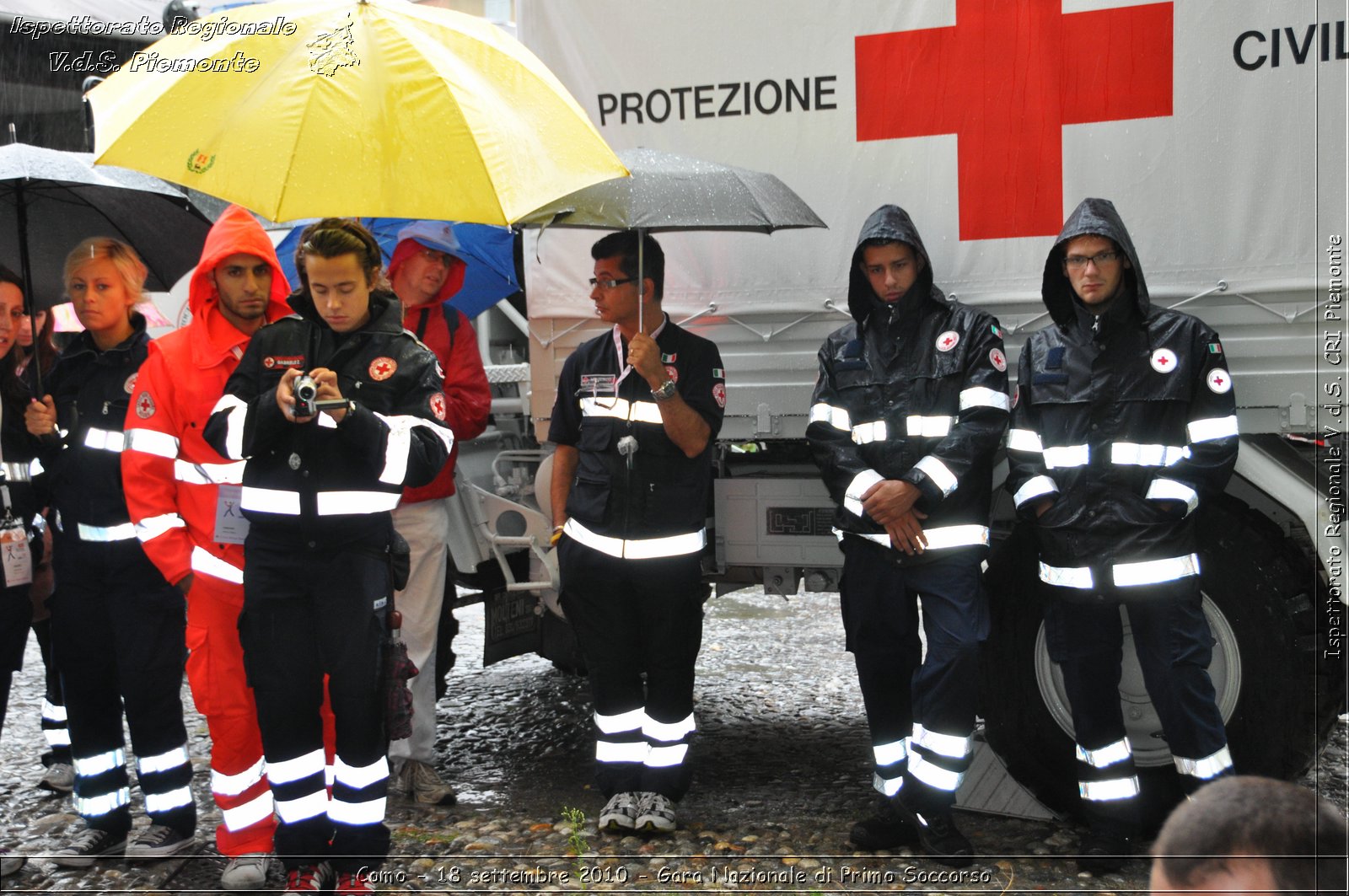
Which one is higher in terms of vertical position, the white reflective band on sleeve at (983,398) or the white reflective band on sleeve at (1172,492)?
the white reflective band on sleeve at (983,398)

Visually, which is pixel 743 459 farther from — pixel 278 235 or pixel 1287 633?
pixel 278 235

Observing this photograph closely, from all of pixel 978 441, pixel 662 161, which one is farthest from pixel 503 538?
pixel 978 441

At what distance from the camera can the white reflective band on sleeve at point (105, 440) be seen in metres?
3.97

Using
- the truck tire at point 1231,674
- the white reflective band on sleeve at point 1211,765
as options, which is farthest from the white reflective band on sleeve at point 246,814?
the white reflective band on sleeve at point 1211,765

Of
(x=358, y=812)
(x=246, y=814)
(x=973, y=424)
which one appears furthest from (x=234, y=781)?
(x=973, y=424)

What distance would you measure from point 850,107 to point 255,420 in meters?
2.25

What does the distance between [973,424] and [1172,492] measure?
603 mm

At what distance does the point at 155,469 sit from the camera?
12.1 ft

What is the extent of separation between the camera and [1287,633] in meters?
3.82

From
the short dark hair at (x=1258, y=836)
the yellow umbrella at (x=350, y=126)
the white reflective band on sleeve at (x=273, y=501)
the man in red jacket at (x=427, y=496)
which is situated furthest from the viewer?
the man in red jacket at (x=427, y=496)

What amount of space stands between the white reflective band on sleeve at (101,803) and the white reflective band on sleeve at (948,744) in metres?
2.63

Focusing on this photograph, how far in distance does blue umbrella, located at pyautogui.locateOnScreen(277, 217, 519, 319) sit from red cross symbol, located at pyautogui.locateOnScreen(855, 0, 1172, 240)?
A: 1513mm

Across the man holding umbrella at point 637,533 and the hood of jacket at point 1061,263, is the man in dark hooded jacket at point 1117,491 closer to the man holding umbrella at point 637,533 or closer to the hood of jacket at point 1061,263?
the hood of jacket at point 1061,263

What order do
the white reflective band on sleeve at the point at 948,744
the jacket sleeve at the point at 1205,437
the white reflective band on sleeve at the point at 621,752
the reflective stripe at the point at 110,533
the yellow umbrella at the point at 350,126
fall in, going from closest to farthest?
A: 1. the yellow umbrella at the point at 350,126
2. the jacket sleeve at the point at 1205,437
3. the white reflective band on sleeve at the point at 948,744
4. the reflective stripe at the point at 110,533
5. the white reflective band on sleeve at the point at 621,752
